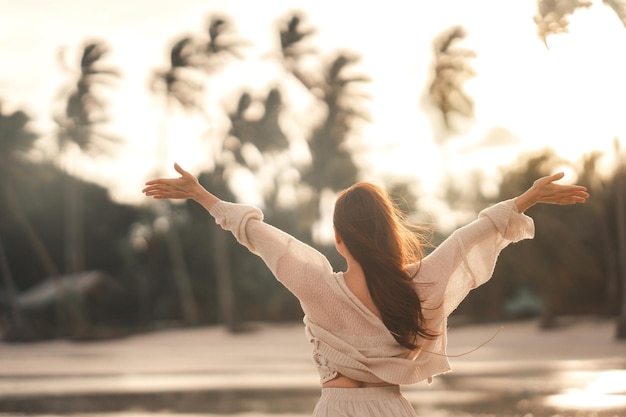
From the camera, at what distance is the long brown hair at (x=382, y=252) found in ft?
10.9

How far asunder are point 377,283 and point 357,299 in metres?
0.09

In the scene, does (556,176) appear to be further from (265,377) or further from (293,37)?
(293,37)

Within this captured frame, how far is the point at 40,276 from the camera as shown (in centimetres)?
5391

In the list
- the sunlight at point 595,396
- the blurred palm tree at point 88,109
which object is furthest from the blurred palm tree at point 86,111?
the sunlight at point 595,396

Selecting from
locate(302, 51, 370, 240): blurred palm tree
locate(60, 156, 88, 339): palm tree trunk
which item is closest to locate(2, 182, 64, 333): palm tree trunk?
locate(60, 156, 88, 339): palm tree trunk

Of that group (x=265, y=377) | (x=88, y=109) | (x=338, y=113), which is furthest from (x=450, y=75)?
(x=265, y=377)

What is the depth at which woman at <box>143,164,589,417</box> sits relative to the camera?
11.0ft

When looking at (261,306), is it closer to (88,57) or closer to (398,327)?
(88,57)

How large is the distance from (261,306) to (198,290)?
4.38 m

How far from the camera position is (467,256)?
3.46 meters

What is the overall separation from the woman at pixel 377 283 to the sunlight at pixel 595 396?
10.5m

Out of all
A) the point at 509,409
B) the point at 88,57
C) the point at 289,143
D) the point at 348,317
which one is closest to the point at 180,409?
the point at 509,409

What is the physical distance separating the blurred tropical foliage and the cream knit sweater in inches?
1301

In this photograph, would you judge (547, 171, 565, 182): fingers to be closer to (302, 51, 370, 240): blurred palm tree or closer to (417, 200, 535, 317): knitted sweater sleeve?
(417, 200, 535, 317): knitted sweater sleeve
